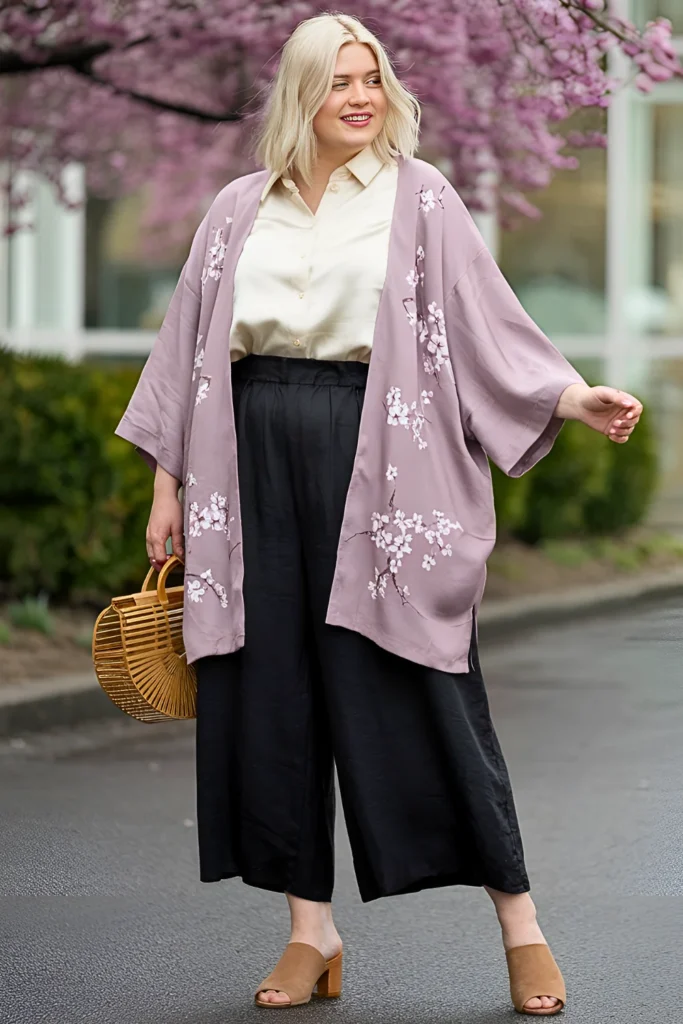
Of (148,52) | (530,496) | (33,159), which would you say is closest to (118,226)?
(33,159)

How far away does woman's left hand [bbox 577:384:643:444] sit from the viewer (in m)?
3.34

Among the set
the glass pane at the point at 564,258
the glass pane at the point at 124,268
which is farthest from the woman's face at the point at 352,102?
the glass pane at the point at 124,268

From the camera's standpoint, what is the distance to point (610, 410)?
3.38 metres

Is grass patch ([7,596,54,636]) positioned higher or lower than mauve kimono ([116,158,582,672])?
lower

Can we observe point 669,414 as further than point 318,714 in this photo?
Yes

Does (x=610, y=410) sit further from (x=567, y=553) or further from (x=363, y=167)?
(x=567, y=553)

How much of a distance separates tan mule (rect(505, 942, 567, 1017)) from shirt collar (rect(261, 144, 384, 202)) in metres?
1.47

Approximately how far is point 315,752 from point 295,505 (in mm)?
473

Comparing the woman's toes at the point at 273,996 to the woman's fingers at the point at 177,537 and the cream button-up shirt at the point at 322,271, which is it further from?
the cream button-up shirt at the point at 322,271

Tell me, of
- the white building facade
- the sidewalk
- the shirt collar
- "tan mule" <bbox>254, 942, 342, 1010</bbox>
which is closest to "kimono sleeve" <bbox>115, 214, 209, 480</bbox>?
the shirt collar

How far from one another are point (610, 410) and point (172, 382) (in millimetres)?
868

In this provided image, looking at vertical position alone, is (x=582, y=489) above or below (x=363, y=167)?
below

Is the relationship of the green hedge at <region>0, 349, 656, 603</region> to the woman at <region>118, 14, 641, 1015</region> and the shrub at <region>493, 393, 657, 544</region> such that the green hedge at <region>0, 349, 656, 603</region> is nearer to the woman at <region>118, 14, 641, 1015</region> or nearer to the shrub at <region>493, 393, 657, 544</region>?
the shrub at <region>493, 393, 657, 544</region>

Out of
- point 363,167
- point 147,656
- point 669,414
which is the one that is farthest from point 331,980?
point 669,414
